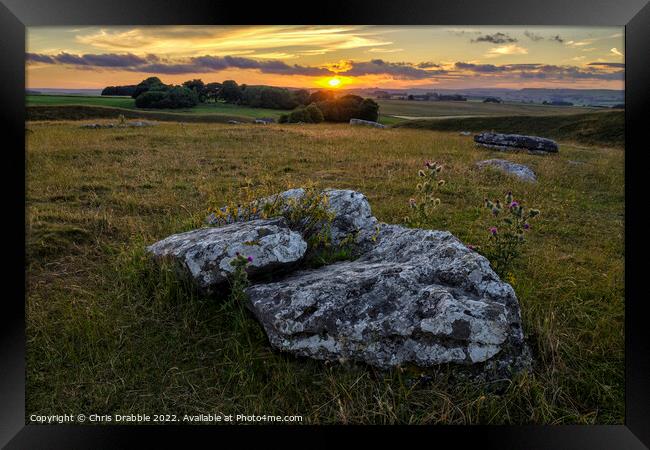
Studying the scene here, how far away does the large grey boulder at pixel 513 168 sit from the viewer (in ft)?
38.0

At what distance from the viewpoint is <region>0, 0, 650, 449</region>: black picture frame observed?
170 inches

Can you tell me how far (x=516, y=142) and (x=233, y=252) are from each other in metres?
11.8

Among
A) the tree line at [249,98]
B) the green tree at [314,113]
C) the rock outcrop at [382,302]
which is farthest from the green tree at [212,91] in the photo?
the green tree at [314,113]

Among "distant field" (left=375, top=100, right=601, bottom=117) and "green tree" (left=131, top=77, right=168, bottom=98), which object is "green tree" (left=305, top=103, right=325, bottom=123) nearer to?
"distant field" (left=375, top=100, right=601, bottom=117)

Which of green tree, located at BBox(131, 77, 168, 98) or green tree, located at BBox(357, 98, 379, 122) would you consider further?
green tree, located at BBox(357, 98, 379, 122)

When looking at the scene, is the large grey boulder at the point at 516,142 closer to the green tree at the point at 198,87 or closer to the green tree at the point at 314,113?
the green tree at the point at 314,113

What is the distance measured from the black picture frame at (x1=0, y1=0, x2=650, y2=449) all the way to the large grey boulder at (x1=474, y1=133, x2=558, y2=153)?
9.55 m

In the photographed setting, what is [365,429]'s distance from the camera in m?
4.25


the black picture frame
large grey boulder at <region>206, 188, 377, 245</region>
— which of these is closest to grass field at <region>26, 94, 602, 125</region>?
large grey boulder at <region>206, 188, 377, 245</region>

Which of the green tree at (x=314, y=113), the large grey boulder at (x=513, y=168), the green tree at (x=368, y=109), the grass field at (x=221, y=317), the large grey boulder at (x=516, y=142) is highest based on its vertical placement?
the green tree at (x=314, y=113)

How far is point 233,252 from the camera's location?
17.1 ft

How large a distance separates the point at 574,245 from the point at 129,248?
20.8 ft

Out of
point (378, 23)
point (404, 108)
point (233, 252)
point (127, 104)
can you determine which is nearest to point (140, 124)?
point (127, 104)

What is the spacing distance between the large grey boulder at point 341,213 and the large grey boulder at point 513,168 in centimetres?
613
